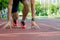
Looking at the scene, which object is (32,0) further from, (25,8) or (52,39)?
(52,39)

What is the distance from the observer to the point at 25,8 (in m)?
6.66

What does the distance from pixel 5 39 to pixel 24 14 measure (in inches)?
118

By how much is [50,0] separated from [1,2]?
96498mm

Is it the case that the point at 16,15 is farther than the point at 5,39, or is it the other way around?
the point at 16,15

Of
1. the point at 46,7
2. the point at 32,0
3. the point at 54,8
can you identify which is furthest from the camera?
the point at 46,7

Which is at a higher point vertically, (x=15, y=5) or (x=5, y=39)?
(x=15, y=5)

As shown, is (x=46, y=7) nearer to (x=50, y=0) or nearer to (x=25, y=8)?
(x=50, y=0)

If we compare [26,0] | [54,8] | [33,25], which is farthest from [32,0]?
[54,8]

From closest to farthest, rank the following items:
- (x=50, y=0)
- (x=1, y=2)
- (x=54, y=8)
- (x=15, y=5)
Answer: (x=15, y=5), (x=1, y=2), (x=54, y=8), (x=50, y=0)

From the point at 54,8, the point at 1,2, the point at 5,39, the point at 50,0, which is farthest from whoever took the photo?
the point at 50,0

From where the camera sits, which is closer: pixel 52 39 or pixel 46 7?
pixel 52 39

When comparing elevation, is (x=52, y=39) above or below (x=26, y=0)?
below

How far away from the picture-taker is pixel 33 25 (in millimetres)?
6492

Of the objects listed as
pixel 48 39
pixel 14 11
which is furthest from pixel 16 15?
pixel 48 39
